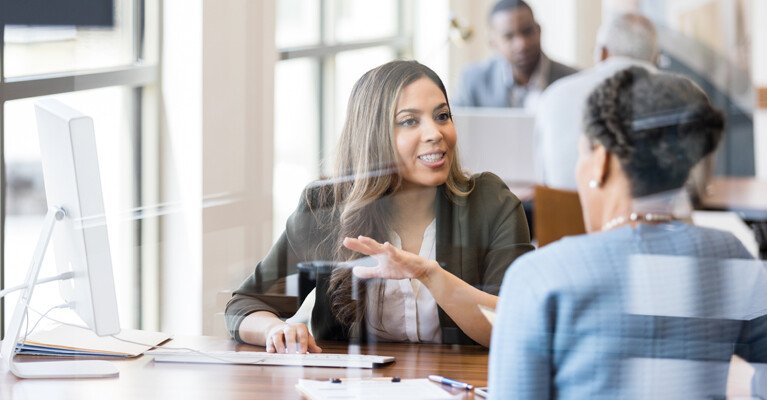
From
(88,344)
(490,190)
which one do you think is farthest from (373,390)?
(88,344)

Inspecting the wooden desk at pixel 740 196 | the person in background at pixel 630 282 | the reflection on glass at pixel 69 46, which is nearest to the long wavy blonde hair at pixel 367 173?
the person in background at pixel 630 282

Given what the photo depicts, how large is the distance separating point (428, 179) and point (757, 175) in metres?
0.48

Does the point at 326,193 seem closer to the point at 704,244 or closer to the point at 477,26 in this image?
the point at 477,26

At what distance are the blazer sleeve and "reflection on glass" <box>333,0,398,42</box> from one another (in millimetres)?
283

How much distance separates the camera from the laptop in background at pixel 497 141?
1198mm

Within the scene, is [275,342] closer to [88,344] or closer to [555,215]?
[88,344]

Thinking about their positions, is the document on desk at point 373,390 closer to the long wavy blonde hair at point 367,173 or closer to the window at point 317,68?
the long wavy blonde hair at point 367,173

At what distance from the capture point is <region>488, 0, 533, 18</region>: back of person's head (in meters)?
1.18

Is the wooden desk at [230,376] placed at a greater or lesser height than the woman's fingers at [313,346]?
lesser

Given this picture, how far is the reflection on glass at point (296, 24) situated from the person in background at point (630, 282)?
53 cm

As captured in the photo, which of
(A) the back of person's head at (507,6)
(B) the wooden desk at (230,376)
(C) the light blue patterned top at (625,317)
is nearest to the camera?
(C) the light blue patterned top at (625,317)

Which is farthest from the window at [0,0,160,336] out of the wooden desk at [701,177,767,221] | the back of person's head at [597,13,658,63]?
the wooden desk at [701,177,767,221]

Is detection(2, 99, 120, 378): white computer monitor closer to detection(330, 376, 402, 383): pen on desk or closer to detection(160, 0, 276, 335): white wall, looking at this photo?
detection(160, 0, 276, 335): white wall

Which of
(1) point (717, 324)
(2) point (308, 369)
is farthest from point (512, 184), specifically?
(2) point (308, 369)
